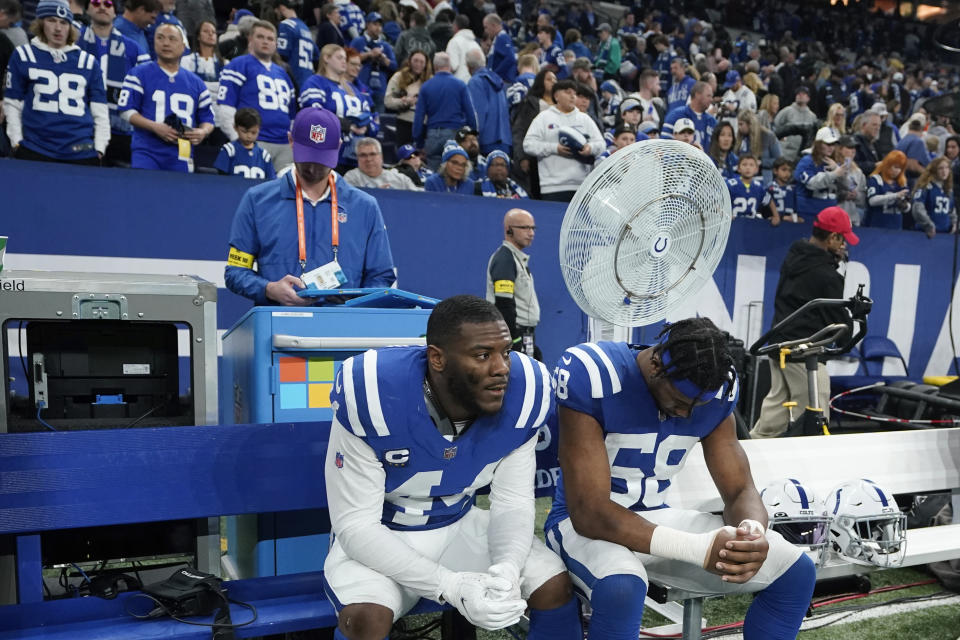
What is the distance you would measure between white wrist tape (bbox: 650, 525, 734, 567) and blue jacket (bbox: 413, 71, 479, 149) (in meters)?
5.69

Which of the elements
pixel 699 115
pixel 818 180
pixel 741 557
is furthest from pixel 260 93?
pixel 818 180

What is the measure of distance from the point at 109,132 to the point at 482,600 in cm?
458

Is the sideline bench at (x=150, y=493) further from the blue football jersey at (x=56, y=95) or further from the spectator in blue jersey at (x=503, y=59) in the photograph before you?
the spectator in blue jersey at (x=503, y=59)

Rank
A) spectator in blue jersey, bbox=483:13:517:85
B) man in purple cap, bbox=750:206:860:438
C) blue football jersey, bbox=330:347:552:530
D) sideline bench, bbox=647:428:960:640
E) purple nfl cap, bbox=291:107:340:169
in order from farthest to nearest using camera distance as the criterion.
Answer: spectator in blue jersey, bbox=483:13:517:85 → man in purple cap, bbox=750:206:860:438 → purple nfl cap, bbox=291:107:340:169 → sideline bench, bbox=647:428:960:640 → blue football jersey, bbox=330:347:552:530

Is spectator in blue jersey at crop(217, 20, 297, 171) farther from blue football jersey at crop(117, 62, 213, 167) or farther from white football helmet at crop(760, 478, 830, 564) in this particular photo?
white football helmet at crop(760, 478, 830, 564)

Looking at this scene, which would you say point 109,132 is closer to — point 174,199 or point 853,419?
point 174,199

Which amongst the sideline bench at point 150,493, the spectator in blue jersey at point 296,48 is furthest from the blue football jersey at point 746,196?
the sideline bench at point 150,493

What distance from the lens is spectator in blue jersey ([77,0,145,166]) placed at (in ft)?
18.4

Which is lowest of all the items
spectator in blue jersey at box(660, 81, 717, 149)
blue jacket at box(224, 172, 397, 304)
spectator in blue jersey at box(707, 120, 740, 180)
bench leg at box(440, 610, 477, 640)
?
bench leg at box(440, 610, 477, 640)

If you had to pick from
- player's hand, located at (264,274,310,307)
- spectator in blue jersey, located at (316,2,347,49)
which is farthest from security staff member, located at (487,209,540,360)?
spectator in blue jersey, located at (316,2,347,49)

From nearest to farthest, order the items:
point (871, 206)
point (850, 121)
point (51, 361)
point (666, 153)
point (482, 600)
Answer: point (482, 600) → point (666, 153) → point (51, 361) → point (871, 206) → point (850, 121)

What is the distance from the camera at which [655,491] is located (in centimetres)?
238

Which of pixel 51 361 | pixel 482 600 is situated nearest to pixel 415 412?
pixel 482 600

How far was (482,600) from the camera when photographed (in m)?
1.86
